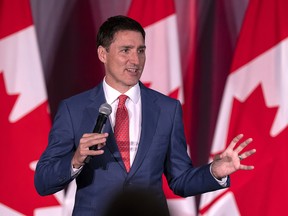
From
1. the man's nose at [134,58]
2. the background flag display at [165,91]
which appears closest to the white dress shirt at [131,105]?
the man's nose at [134,58]

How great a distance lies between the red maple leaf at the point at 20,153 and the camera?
11.7 ft

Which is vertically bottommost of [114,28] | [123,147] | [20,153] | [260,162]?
[260,162]

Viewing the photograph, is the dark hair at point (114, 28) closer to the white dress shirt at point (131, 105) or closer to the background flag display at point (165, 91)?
the white dress shirt at point (131, 105)

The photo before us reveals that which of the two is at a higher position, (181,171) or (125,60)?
(125,60)

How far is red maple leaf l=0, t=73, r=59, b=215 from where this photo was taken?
3557mm

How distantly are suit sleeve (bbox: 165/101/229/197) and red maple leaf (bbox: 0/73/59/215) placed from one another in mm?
1575

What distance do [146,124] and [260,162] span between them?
5.50 feet

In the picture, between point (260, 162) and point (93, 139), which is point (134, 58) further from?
point (260, 162)

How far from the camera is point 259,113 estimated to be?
364 centimetres

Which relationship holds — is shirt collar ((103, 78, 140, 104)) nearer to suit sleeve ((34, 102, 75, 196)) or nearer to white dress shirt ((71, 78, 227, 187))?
white dress shirt ((71, 78, 227, 187))

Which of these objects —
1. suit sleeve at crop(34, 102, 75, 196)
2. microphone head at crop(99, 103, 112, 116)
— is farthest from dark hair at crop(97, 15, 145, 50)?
microphone head at crop(99, 103, 112, 116)

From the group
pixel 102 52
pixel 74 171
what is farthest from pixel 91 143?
pixel 102 52

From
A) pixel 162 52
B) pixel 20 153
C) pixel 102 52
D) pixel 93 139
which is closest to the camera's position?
pixel 93 139

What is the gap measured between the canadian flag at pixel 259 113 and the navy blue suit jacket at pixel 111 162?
1542mm
